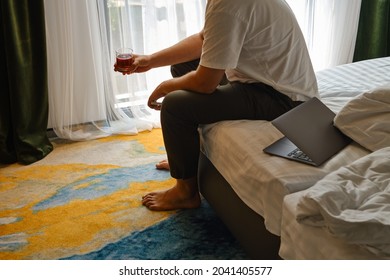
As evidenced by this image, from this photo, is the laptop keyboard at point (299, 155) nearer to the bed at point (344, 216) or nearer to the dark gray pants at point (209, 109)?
the bed at point (344, 216)

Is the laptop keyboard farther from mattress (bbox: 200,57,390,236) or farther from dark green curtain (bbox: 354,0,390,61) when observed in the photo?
dark green curtain (bbox: 354,0,390,61)

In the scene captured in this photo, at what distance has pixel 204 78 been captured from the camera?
1.56m

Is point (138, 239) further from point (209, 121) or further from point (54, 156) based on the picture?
point (54, 156)

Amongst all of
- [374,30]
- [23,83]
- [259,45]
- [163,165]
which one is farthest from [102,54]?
[374,30]

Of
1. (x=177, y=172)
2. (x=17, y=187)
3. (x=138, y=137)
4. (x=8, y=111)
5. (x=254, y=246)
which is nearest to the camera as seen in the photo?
(x=254, y=246)

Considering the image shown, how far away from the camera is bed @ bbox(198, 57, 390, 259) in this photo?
4.16ft

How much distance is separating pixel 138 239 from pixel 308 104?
2.45 feet

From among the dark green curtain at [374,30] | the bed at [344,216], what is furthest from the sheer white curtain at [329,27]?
the bed at [344,216]

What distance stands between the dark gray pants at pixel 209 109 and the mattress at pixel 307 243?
512 mm

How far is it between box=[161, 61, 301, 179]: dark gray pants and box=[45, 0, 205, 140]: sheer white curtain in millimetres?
882

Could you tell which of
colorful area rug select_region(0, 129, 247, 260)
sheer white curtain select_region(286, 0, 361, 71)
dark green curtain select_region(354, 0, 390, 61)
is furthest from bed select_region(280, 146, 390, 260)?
dark green curtain select_region(354, 0, 390, 61)

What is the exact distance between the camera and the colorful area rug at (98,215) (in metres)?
1.60

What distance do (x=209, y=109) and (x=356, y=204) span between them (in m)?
0.70
